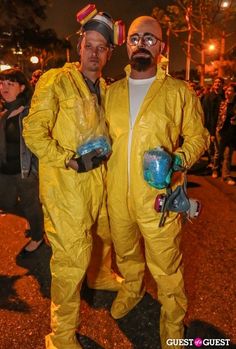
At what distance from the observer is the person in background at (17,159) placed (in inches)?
150

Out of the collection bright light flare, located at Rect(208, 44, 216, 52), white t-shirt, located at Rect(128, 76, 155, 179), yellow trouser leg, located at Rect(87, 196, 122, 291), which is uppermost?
bright light flare, located at Rect(208, 44, 216, 52)

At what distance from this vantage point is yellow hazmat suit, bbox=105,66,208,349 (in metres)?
2.40

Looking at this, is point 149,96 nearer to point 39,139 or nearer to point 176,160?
point 176,160

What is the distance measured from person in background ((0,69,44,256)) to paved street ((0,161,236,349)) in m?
0.37

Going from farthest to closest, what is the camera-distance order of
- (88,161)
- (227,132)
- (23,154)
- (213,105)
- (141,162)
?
(213,105), (227,132), (23,154), (141,162), (88,161)

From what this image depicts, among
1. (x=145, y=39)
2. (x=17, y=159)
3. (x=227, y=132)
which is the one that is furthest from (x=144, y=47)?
(x=227, y=132)

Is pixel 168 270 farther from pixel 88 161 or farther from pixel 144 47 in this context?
pixel 144 47

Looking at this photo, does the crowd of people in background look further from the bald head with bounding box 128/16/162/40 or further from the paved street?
the bald head with bounding box 128/16/162/40

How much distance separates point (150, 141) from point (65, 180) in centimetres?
59

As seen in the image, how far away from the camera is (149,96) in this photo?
7.90ft

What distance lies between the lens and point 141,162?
241 cm

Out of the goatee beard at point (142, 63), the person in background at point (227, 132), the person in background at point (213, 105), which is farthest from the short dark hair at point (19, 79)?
the person in background at point (213, 105)

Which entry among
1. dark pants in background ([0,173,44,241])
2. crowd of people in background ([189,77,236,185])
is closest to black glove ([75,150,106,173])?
dark pants in background ([0,173,44,241])

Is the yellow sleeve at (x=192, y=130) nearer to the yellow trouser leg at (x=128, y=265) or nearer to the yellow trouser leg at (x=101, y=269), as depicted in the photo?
the yellow trouser leg at (x=128, y=265)
